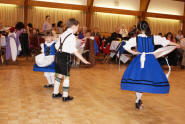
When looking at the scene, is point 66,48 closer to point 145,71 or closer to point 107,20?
point 145,71

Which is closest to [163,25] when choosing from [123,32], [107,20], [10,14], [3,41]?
[107,20]

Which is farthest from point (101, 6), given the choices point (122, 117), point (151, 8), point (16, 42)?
point (122, 117)

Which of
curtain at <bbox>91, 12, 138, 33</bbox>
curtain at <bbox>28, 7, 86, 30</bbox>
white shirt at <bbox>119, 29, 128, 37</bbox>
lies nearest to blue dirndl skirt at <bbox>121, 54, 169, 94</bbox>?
white shirt at <bbox>119, 29, 128, 37</bbox>

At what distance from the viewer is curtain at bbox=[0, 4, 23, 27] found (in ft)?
36.8

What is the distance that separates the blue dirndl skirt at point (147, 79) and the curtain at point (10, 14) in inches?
385

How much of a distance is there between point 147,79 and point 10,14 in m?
10.1

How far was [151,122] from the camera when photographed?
2.69m

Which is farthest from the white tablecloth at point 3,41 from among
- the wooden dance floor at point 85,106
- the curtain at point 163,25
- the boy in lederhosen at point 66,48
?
the curtain at point 163,25

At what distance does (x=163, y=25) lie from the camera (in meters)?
14.5

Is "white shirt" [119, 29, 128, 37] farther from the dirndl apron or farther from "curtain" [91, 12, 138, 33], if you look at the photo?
the dirndl apron

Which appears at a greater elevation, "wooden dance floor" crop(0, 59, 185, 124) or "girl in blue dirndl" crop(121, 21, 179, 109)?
"girl in blue dirndl" crop(121, 21, 179, 109)

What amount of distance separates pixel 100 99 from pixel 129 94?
694 millimetres

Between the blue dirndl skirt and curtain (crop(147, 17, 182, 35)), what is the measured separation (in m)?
11.8

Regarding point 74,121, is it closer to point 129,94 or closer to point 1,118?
point 1,118
